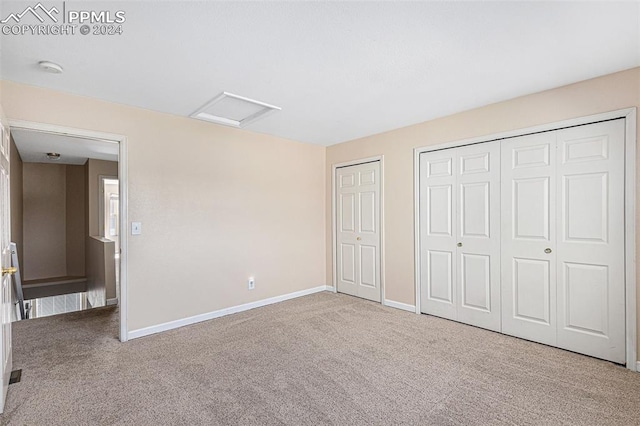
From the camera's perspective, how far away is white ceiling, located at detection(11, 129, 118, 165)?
4.20 metres

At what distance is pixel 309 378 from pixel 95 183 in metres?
5.65

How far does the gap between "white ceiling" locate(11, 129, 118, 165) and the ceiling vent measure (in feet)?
4.36

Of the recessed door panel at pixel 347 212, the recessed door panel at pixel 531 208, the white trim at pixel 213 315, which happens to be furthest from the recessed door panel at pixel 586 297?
the white trim at pixel 213 315

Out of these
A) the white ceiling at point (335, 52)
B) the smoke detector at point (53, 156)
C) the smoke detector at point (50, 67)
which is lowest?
the smoke detector at point (53, 156)

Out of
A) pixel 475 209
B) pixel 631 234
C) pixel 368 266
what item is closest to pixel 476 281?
pixel 475 209

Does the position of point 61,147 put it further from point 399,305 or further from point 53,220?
point 399,305

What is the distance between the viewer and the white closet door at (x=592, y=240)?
252 cm

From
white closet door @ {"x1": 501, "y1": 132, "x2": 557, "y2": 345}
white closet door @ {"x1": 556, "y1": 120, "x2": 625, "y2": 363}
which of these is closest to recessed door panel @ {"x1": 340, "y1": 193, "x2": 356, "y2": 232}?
white closet door @ {"x1": 501, "y1": 132, "x2": 557, "y2": 345}

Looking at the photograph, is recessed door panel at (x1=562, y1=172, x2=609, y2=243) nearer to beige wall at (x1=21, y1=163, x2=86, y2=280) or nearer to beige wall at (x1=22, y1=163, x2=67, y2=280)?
beige wall at (x1=21, y1=163, x2=86, y2=280)

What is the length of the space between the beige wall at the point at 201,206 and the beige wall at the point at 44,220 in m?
5.08

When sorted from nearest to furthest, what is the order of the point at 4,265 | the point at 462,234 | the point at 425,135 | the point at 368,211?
the point at 4,265, the point at 462,234, the point at 425,135, the point at 368,211

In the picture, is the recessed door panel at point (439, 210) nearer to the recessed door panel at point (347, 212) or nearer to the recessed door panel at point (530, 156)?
the recessed door panel at point (530, 156)

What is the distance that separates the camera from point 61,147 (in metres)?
4.82

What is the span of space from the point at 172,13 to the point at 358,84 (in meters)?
1.53
